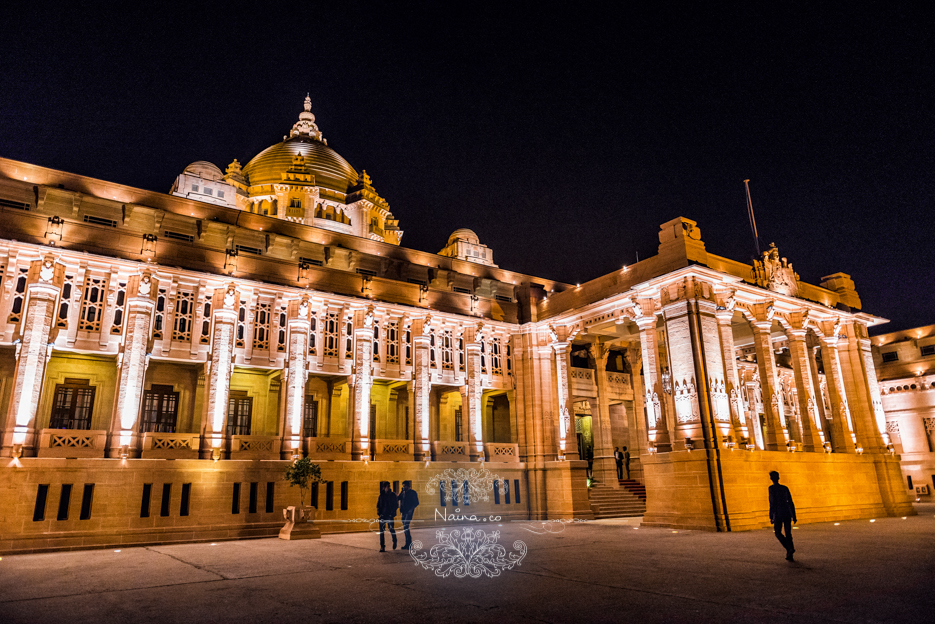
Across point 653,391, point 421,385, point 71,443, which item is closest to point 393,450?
point 421,385

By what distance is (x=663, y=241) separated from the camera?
992 inches

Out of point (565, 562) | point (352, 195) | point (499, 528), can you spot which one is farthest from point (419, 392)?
point (352, 195)

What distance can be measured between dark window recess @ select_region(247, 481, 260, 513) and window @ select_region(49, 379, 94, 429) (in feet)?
24.1

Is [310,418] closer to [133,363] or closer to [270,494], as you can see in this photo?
[270,494]

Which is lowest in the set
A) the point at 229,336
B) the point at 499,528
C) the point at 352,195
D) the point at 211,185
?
the point at 499,528

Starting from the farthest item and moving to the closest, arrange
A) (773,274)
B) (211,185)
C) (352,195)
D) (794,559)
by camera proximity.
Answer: (352,195), (211,185), (773,274), (794,559)

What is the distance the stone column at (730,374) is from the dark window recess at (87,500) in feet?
75.6

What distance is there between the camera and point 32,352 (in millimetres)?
20219

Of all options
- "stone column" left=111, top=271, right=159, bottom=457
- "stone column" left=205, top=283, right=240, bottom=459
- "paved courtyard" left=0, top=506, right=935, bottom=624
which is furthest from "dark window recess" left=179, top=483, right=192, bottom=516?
"paved courtyard" left=0, top=506, right=935, bottom=624

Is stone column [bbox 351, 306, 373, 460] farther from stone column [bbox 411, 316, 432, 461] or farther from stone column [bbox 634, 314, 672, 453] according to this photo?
stone column [bbox 634, 314, 672, 453]

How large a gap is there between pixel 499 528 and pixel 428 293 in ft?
38.6

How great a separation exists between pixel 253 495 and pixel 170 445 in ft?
11.8

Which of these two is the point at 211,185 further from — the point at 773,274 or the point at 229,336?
the point at 773,274

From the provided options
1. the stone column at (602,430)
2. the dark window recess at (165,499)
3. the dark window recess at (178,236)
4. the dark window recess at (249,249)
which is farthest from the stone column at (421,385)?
the dark window recess at (178,236)
